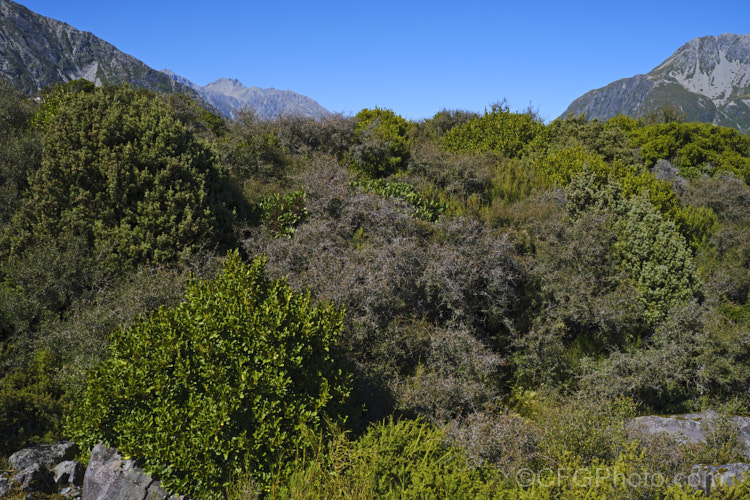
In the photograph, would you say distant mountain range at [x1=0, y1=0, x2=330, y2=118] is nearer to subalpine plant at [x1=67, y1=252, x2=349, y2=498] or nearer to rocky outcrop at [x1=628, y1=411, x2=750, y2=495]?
subalpine plant at [x1=67, y1=252, x2=349, y2=498]

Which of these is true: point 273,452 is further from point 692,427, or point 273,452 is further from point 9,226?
point 9,226

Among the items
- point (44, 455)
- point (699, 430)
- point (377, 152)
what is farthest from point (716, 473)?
point (377, 152)

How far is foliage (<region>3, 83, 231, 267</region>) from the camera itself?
7.05m

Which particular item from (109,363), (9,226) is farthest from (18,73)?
(109,363)

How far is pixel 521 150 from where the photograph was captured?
48.2 feet

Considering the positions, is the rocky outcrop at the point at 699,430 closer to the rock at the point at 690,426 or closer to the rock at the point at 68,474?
the rock at the point at 690,426

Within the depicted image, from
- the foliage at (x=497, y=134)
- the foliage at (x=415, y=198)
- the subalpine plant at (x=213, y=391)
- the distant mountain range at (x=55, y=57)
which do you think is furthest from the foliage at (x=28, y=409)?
the distant mountain range at (x=55, y=57)

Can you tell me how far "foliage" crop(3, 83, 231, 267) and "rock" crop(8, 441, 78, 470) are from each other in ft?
10.4

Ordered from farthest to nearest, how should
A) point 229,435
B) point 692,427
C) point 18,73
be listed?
point 18,73, point 692,427, point 229,435

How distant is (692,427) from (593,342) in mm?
1834

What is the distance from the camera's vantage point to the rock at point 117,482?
138 inches

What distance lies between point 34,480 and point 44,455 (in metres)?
0.39

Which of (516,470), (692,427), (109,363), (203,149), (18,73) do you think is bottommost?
(692,427)

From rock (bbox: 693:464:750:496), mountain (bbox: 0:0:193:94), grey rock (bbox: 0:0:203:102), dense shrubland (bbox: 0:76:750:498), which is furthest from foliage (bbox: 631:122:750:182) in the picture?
mountain (bbox: 0:0:193:94)
